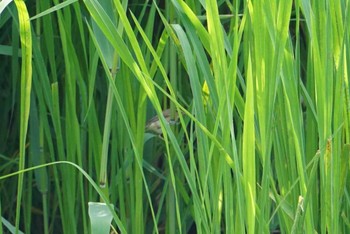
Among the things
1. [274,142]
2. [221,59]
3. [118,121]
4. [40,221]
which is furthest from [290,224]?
[40,221]

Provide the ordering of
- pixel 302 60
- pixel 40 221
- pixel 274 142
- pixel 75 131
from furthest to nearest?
pixel 40 221 → pixel 302 60 → pixel 75 131 → pixel 274 142

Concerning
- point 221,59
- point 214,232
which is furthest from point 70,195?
point 221,59

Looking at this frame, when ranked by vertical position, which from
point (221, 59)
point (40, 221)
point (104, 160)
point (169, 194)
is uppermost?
point (221, 59)

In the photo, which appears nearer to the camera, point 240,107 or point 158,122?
point 240,107

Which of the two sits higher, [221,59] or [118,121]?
[221,59]

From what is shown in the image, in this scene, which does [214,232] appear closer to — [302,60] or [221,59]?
[221,59]

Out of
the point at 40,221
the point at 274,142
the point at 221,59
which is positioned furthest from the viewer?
the point at 40,221

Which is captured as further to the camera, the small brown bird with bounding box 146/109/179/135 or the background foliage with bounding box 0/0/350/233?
the small brown bird with bounding box 146/109/179/135

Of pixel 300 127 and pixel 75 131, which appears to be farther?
pixel 75 131

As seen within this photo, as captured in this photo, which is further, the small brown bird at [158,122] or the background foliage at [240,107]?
the small brown bird at [158,122]
